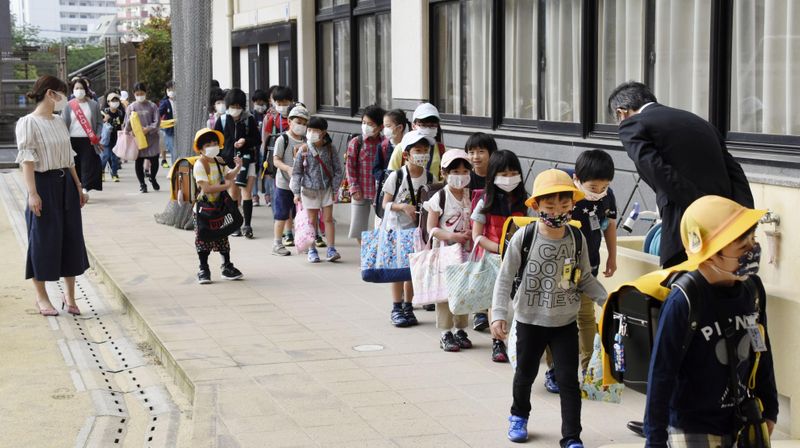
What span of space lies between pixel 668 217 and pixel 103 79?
4330 centimetres

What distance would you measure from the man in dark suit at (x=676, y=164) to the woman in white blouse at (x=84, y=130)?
42.1 ft

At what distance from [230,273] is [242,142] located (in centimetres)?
338

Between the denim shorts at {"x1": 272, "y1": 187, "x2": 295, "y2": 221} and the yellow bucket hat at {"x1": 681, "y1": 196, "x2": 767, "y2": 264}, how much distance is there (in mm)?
9335

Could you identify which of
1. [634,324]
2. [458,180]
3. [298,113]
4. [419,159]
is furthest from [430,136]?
[634,324]

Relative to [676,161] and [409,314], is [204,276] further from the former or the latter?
[676,161]

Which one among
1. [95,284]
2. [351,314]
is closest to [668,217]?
[351,314]

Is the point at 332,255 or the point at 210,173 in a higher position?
the point at 210,173

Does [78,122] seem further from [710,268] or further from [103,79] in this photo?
[103,79]

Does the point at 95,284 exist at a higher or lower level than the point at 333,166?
lower

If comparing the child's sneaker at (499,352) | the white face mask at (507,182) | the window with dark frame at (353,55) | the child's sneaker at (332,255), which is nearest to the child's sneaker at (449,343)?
the child's sneaker at (499,352)

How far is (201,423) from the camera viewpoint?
6.56 m

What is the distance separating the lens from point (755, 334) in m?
4.01

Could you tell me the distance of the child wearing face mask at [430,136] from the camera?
30.7ft

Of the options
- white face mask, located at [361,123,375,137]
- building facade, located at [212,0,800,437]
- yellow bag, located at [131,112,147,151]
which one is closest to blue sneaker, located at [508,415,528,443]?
building facade, located at [212,0,800,437]
